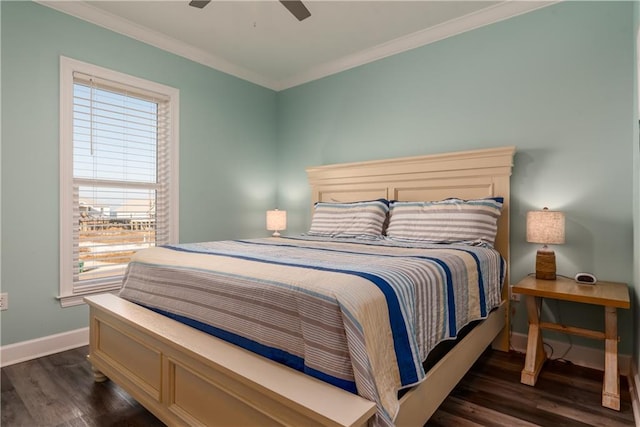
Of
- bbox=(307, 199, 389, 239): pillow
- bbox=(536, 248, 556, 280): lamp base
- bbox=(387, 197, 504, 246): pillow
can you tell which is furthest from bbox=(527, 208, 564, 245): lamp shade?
bbox=(307, 199, 389, 239): pillow

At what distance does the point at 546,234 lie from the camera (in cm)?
221

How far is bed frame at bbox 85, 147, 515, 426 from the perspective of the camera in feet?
3.44

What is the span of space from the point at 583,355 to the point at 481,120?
73.2 inches

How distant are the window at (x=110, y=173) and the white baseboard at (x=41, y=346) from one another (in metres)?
0.25

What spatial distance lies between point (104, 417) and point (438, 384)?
162 cm

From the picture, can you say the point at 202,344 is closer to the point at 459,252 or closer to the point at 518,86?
the point at 459,252

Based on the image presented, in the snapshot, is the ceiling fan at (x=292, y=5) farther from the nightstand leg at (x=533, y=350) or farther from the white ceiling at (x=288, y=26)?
the nightstand leg at (x=533, y=350)

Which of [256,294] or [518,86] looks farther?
[518,86]

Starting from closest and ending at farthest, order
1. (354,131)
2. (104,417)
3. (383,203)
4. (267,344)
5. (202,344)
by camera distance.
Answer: (267,344) < (202,344) < (104,417) < (383,203) < (354,131)

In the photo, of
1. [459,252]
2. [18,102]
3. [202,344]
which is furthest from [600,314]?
[18,102]

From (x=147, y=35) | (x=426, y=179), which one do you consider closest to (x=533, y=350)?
(x=426, y=179)

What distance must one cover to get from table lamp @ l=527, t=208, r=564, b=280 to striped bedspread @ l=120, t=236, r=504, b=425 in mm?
513

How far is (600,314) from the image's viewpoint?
227 cm

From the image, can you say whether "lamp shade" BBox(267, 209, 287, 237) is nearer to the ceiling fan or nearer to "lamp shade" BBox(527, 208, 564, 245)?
the ceiling fan
